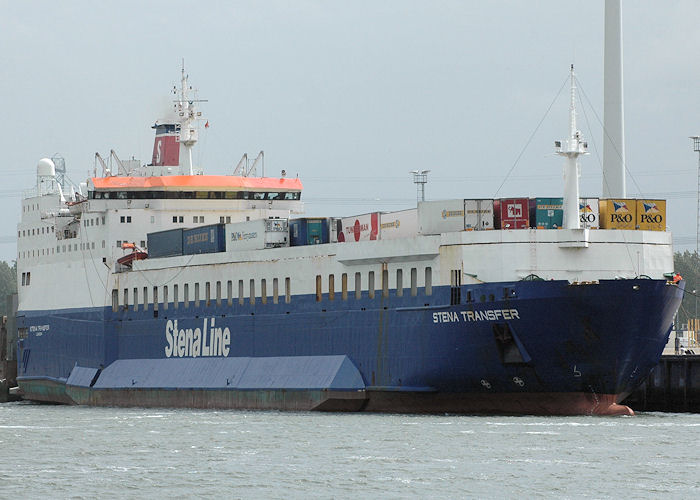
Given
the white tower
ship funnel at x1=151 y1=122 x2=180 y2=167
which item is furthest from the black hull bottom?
the white tower

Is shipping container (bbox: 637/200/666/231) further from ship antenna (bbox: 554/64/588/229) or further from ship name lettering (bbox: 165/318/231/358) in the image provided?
ship name lettering (bbox: 165/318/231/358)

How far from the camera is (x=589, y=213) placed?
4334 cm

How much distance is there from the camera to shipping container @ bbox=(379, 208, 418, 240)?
4544 centimetres

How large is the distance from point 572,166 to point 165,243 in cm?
1913

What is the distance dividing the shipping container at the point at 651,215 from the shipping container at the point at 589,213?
123 cm

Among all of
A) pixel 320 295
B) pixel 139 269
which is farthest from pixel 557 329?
pixel 139 269

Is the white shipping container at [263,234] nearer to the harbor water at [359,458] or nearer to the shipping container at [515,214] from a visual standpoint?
the harbor water at [359,458]

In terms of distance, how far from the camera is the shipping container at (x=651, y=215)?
4362cm

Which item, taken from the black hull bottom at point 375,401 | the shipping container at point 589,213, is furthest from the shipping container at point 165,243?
the shipping container at point 589,213

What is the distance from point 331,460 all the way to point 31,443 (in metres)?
9.26

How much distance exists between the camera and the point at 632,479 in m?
30.6

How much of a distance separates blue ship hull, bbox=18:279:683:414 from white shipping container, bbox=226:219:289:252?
6.75 ft

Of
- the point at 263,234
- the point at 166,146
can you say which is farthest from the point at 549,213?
the point at 166,146

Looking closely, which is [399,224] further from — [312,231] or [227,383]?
[227,383]
